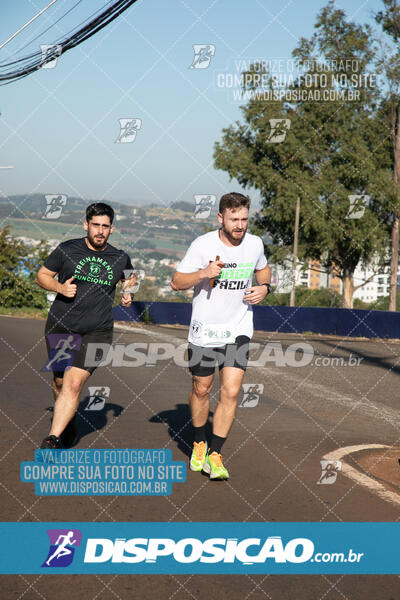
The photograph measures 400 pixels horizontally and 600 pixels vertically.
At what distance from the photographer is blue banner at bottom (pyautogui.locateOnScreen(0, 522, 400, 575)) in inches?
154

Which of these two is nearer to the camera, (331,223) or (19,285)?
(19,285)

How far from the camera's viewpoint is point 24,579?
3680 mm

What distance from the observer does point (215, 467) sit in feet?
18.4

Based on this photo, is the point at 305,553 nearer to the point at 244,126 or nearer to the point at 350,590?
the point at 350,590

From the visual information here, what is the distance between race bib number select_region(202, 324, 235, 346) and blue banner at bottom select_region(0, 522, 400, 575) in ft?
5.39

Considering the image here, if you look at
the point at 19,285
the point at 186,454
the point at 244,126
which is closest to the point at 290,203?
the point at 244,126

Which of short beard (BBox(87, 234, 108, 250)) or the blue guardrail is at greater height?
the blue guardrail

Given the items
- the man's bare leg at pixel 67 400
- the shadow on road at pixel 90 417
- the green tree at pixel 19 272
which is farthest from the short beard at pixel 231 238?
the green tree at pixel 19 272

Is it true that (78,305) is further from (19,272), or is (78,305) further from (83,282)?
(19,272)

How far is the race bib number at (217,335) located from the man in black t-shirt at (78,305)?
2.94 ft

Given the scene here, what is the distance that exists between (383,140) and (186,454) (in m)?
44.2
